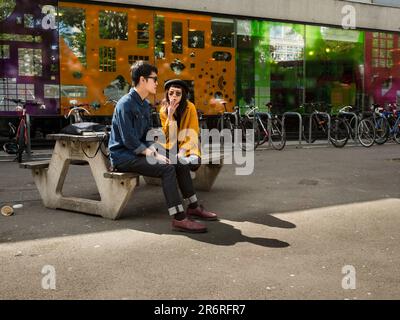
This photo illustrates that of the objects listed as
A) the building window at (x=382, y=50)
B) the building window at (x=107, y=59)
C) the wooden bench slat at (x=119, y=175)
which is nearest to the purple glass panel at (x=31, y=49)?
the building window at (x=107, y=59)

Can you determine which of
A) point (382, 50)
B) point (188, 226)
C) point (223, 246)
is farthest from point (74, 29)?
point (382, 50)

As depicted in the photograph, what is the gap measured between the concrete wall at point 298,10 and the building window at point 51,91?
2605 millimetres

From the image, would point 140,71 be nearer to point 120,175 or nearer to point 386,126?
point 120,175

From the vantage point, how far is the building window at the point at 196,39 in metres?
15.0

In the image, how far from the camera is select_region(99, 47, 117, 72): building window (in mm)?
13766

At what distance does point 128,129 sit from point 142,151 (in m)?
0.26

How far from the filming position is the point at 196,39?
1505 centimetres

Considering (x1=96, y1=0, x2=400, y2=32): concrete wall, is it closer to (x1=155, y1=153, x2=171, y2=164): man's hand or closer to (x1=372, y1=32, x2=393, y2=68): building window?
(x1=372, y1=32, x2=393, y2=68): building window

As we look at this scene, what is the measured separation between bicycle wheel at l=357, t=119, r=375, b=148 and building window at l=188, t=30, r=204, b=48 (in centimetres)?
475

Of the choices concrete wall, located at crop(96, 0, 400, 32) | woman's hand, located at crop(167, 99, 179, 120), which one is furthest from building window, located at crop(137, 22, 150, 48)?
woman's hand, located at crop(167, 99, 179, 120)

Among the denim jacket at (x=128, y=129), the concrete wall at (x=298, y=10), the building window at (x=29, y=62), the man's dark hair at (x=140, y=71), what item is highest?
the concrete wall at (x=298, y=10)

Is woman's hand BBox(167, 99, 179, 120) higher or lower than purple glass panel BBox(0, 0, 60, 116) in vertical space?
lower

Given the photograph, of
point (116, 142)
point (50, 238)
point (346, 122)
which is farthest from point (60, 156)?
point (346, 122)

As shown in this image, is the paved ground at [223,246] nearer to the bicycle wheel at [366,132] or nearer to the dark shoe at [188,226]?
the dark shoe at [188,226]
